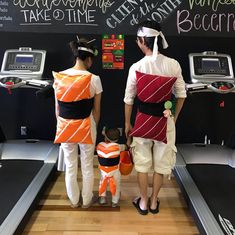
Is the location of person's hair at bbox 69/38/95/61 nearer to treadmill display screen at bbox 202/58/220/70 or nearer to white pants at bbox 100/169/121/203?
white pants at bbox 100/169/121/203

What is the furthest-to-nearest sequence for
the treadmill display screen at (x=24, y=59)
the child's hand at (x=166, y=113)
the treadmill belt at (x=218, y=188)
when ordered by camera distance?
the treadmill display screen at (x=24, y=59) < the child's hand at (x=166, y=113) < the treadmill belt at (x=218, y=188)

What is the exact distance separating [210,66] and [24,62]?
2148 mm

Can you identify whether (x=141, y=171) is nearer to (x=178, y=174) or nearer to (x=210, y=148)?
(x=178, y=174)

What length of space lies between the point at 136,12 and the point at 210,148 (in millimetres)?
1872

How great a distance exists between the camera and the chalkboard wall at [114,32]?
3711 millimetres

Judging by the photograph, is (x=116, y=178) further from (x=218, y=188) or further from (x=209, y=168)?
(x=209, y=168)

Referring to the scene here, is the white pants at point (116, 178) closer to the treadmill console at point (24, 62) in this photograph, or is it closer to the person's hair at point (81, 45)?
the person's hair at point (81, 45)

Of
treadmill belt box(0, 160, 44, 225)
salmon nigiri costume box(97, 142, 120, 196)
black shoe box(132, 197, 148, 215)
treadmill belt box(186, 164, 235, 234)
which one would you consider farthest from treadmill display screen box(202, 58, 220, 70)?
treadmill belt box(0, 160, 44, 225)

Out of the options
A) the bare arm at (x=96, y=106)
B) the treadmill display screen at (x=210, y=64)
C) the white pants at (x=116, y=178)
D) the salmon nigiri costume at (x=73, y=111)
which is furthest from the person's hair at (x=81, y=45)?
the treadmill display screen at (x=210, y=64)

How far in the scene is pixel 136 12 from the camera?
12.2 ft

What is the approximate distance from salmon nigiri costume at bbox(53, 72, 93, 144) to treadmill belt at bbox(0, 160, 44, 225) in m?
0.68

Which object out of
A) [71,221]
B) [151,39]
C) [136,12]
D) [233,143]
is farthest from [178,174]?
[136,12]

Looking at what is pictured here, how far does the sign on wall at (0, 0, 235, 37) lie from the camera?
3697 millimetres

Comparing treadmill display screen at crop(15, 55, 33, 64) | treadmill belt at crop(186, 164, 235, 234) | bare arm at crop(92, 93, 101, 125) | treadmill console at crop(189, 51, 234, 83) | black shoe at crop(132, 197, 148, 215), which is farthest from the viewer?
treadmill display screen at crop(15, 55, 33, 64)
